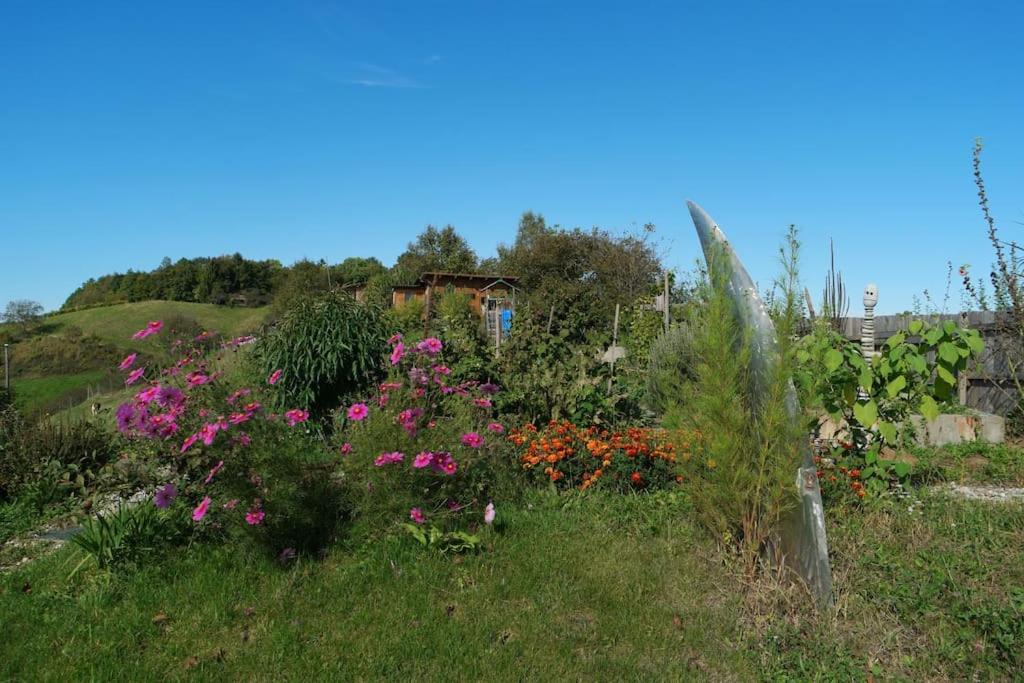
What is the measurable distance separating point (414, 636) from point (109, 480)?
3.58m

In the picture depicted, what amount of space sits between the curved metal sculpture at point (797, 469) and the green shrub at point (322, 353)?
3.64 m

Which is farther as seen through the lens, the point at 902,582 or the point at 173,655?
the point at 902,582

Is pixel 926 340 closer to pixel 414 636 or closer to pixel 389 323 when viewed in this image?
pixel 414 636

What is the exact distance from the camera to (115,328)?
27250 mm

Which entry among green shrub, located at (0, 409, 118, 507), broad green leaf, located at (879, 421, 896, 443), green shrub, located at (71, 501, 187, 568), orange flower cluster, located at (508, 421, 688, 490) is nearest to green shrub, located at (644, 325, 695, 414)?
orange flower cluster, located at (508, 421, 688, 490)

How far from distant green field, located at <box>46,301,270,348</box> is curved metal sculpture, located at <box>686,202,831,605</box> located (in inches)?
930

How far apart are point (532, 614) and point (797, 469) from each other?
4.50 ft

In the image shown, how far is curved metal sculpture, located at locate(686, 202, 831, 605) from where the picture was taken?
324 cm

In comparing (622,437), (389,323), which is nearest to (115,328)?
(389,323)

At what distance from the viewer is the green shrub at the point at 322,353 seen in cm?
622

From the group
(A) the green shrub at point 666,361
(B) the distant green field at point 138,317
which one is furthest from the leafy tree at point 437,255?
(A) the green shrub at point 666,361

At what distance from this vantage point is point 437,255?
36062 millimetres

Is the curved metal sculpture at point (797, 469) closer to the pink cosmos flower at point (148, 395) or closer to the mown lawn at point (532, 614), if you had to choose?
the mown lawn at point (532, 614)

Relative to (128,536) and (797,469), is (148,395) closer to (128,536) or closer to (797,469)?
(128,536)
